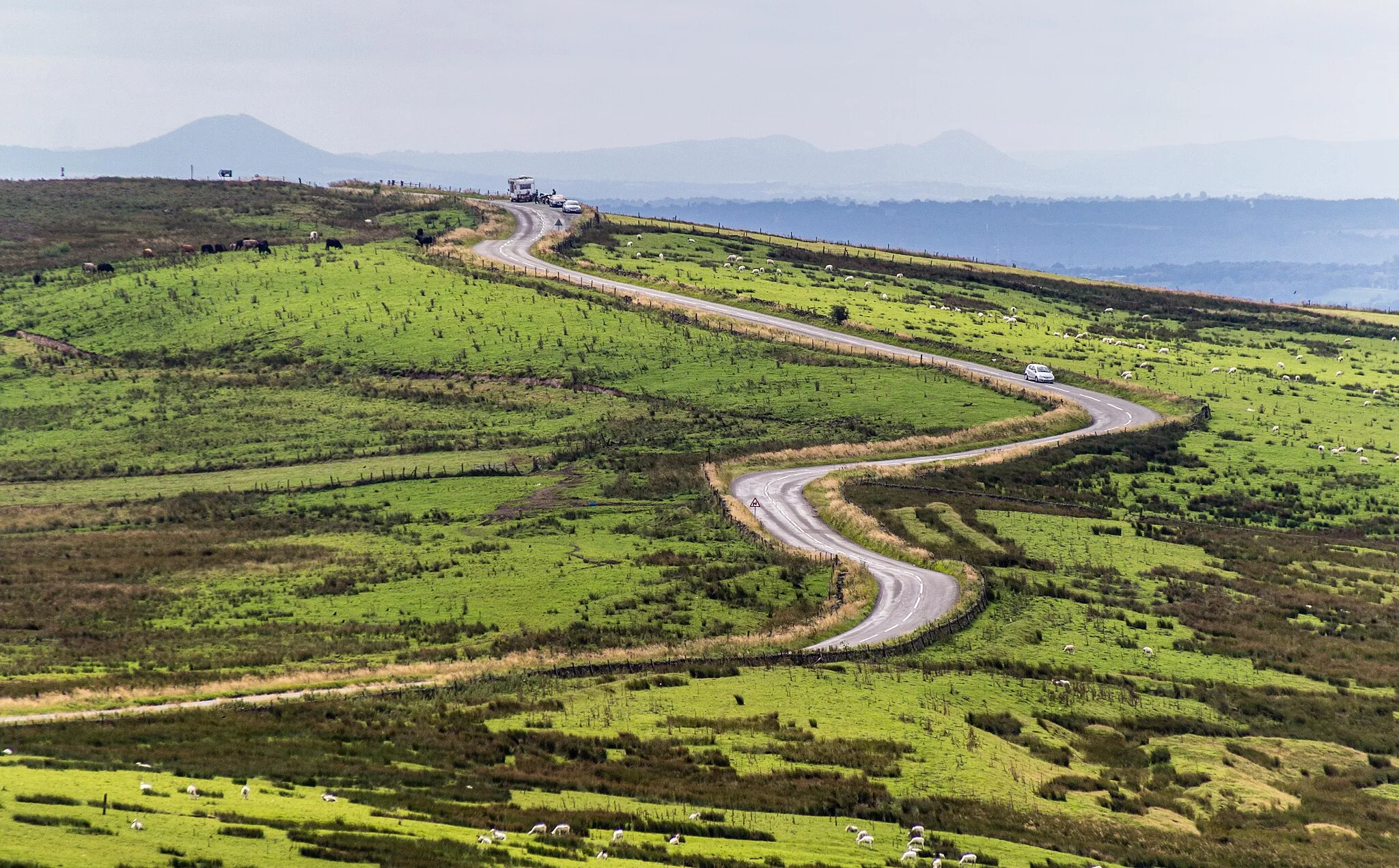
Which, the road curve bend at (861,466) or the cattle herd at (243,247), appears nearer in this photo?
the road curve bend at (861,466)

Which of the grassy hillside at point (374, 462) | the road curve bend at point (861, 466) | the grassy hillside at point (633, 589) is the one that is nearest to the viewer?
the grassy hillside at point (633, 589)

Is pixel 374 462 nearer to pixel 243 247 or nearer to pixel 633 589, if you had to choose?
pixel 633 589

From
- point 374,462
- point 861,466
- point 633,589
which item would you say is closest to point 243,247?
point 374,462

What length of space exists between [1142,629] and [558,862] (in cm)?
3789

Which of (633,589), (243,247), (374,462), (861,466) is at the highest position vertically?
(243,247)

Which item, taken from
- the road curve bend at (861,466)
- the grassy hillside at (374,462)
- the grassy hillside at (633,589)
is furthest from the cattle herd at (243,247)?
the road curve bend at (861,466)

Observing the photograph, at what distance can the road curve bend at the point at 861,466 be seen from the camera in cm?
5856

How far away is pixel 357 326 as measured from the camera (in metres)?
126

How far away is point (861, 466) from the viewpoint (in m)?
87.4

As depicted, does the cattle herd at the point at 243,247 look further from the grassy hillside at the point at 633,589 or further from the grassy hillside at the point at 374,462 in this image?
the grassy hillside at the point at 633,589

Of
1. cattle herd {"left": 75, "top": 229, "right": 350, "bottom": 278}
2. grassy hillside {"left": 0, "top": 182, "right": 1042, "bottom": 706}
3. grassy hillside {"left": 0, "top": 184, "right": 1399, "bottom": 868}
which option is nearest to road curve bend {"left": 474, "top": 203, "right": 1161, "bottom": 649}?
grassy hillside {"left": 0, "top": 184, "right": 1399, "bottom": 868}

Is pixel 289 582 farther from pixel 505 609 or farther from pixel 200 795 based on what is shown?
pixel 200 795

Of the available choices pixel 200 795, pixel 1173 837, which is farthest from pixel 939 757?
pixel 200 795

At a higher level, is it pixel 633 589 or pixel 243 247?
pixel 243 247
